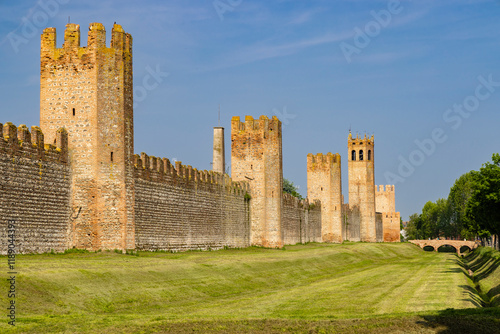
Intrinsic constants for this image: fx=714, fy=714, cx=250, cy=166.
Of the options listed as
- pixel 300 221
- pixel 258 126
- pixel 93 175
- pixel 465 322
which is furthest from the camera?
pixel 300 221

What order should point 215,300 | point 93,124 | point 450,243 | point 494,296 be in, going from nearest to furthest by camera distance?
point 215,300, point 494,296, point 93,124, point 450,243

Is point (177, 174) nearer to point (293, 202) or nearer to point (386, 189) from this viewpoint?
point (293, 202)

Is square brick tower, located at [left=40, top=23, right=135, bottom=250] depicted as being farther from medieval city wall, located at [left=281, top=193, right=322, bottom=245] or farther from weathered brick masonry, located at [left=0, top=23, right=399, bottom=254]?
medieval city wall, located at [left=281, top=193, right=322, bottom=245]

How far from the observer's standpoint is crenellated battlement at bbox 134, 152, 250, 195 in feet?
119

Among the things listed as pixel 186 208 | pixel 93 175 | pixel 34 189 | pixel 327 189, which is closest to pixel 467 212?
pixel 327 189

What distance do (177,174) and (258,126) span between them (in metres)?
16.1

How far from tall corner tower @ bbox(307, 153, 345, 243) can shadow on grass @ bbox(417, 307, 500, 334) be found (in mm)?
63030

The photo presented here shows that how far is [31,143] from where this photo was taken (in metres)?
27.8

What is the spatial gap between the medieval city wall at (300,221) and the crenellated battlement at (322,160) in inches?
192

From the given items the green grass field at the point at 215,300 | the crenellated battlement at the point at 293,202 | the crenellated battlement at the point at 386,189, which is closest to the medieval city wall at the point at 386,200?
the crenellated battlement at the point at 386,189

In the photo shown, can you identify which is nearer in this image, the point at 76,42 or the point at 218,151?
the point at 76,42

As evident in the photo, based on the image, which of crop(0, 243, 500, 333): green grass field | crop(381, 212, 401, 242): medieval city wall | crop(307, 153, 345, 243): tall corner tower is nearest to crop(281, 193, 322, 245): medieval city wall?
crop(307, 153, 345, 243): tall corner tower

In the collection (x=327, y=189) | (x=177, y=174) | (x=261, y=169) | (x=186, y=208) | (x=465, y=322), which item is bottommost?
(x=465, y=322)

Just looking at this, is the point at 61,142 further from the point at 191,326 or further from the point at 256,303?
the point at 191,326
